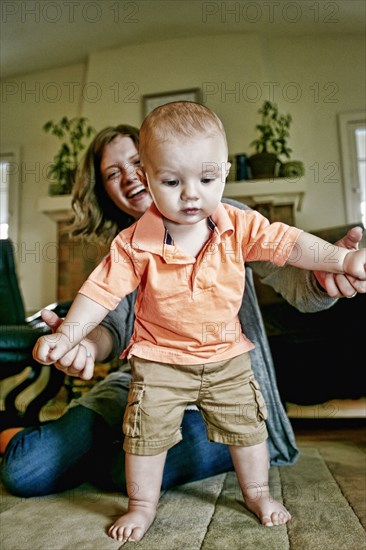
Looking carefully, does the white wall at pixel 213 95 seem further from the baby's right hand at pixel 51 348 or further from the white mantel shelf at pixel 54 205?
the baby's right hand at pixel 51 348

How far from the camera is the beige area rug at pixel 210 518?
0.58 metres

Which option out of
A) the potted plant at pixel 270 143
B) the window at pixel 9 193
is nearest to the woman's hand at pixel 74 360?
the window at pixel 9 193

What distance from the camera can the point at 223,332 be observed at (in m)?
0.68

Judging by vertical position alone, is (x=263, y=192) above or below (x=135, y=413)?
above

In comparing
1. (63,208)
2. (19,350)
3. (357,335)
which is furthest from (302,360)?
(63,208)

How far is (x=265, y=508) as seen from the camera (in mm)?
646

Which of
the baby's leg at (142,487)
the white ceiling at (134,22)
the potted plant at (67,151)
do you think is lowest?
the baby's leg at (142,487)

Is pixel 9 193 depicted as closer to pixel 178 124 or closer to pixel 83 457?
pixel 83 457

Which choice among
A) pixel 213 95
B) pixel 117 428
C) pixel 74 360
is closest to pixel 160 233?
pixel 74 360

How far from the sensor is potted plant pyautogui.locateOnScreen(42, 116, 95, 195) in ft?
8.03

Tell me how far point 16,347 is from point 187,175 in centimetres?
67

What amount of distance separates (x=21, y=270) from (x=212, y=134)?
198 centimetres

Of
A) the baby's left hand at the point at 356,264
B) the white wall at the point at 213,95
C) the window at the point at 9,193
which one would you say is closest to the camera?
the baby's left hand at the point at 356,264

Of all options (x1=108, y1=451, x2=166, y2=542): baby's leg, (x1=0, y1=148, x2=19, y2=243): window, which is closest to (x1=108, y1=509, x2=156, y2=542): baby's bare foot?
(x1=108, y1=451, x2=166, y2=542): baby's leg
